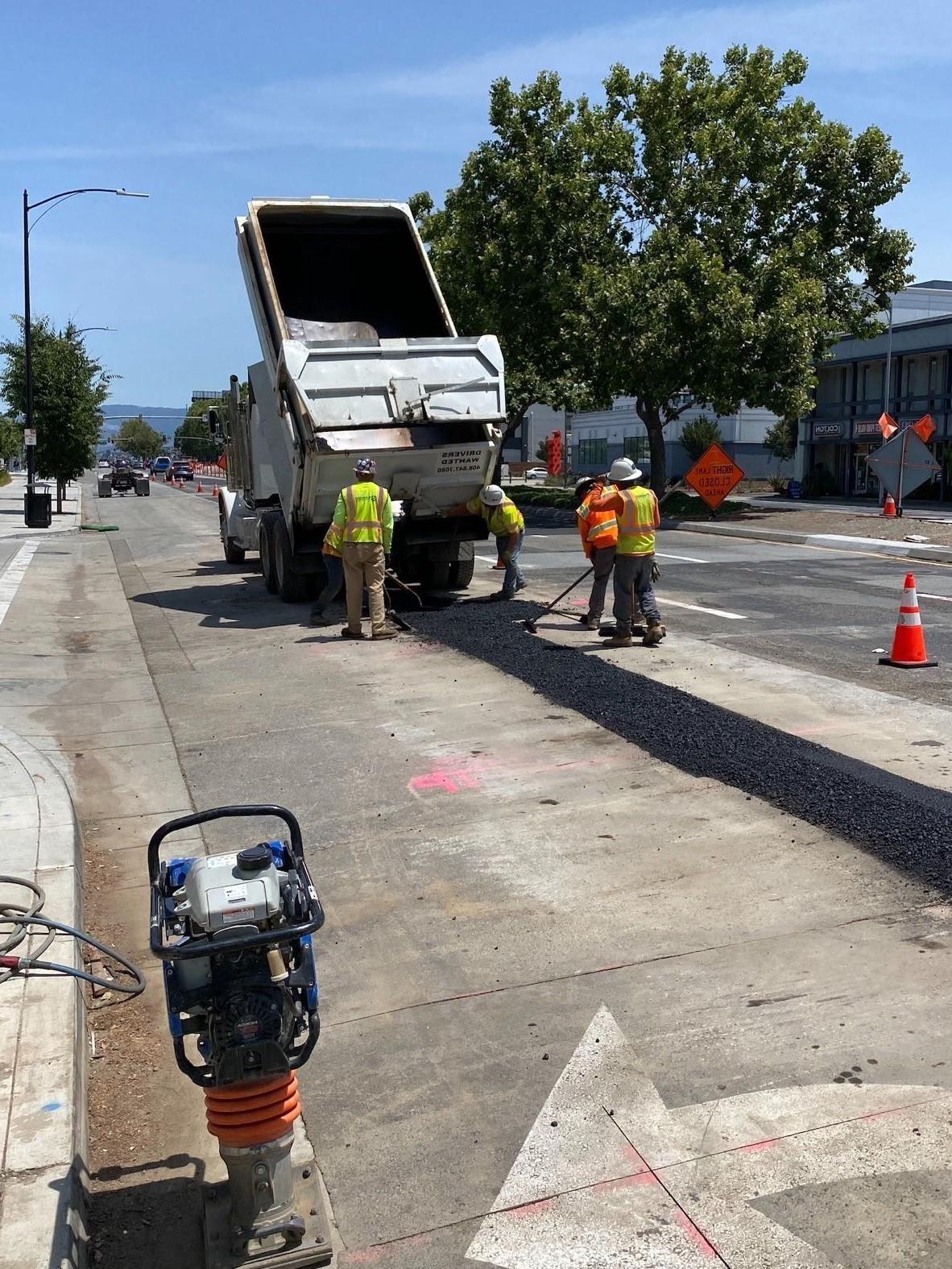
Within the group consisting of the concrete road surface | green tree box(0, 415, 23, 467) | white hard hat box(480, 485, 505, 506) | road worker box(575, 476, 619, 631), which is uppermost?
green tree box(0, 415, 23, 467)

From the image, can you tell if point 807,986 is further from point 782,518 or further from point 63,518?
point 63,518

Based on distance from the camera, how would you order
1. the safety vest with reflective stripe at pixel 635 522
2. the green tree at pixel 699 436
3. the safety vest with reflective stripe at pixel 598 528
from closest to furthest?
the safety vest with reflective stripe at pixel 635 522, the safety vest with reflective stripe at pixel 598 528, the green tree at pixel 699 436

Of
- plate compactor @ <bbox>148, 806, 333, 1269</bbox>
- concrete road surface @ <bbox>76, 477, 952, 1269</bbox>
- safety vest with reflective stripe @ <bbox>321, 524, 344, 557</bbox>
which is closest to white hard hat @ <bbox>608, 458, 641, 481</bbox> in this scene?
safety vest with reflective stripe @ <bbox>321, 524, 344, 557</bbox>

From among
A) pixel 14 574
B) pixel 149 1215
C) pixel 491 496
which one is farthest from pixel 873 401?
pixel 149 1215

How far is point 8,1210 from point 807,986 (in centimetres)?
281

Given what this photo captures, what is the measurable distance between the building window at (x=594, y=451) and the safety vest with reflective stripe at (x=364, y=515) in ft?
195

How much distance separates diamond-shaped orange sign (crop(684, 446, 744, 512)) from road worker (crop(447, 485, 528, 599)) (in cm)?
1391

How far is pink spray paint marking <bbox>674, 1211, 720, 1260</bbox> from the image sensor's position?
315 cm

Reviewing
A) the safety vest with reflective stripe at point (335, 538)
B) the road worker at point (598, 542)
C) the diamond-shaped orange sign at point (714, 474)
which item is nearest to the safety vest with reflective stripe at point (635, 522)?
the road worker at point (598, 542)

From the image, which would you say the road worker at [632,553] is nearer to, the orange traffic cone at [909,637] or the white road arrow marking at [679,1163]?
the orange traffic cone at [909,637]

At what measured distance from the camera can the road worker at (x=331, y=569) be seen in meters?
12.2

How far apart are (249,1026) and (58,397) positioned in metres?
35.6

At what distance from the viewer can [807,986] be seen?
15.0ft

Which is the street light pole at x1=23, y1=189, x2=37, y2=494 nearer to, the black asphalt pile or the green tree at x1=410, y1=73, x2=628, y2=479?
the green tree at x1=410, y1=73, x2=628, y2=479
